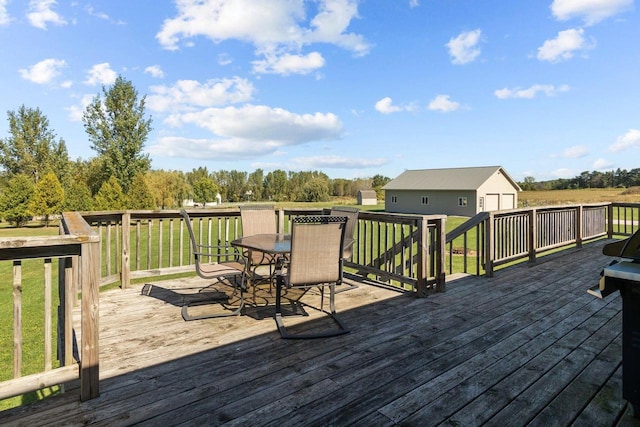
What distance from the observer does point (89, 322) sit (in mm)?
1879

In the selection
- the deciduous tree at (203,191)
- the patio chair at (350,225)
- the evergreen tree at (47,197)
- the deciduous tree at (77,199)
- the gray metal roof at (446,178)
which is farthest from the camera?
the deciduous tree at (203,191)

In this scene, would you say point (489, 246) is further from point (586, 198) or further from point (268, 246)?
point (586, 198)

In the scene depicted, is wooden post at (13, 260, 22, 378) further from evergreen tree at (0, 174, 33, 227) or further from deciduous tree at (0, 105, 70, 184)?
deciduous tree at (0, 105, 70, 184)

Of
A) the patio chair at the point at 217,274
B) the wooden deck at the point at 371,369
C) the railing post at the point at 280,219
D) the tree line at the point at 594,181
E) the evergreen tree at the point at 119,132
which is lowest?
the wooden deck at the point at 371,369

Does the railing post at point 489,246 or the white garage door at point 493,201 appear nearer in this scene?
the railing post at point 489,246

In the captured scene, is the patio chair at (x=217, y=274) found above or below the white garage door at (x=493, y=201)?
below

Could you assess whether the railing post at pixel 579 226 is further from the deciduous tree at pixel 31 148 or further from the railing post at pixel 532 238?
the deciduous tree at pixel 31 148

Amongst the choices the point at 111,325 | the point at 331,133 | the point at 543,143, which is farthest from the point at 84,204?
the point at 543,143

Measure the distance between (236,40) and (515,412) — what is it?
45.1 feet

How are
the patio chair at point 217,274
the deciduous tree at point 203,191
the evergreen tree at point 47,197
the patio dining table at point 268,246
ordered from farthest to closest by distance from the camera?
the deciduous tree at point 203,191
the evergreen tree at point 47,197
the patio chair at point 217,274
the patio dining table at point 268,246

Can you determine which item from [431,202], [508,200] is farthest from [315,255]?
[508,200]

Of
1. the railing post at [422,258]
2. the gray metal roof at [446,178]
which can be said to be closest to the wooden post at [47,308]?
the railing post at [422,258]

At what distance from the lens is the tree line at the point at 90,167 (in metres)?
24.2

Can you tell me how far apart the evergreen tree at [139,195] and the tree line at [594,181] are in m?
49.9
